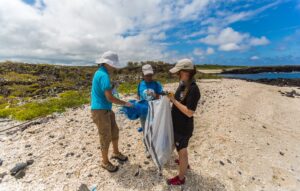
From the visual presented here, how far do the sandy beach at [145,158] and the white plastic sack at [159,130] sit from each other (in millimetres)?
966

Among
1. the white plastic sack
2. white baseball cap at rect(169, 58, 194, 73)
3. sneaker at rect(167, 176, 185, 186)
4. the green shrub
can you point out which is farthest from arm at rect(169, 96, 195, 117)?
the green shrub

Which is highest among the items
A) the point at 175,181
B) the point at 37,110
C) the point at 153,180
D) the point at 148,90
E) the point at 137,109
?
the point at 148,90

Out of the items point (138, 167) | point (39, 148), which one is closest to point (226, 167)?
point (138, 167)

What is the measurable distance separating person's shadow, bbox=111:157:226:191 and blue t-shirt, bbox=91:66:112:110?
178 centimetres

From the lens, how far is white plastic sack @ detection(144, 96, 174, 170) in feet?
15.7

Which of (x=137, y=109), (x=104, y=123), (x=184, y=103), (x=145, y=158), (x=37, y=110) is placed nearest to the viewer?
(x=184, y=103)

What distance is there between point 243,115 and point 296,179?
221 inches

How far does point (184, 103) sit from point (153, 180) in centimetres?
219

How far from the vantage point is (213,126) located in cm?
912

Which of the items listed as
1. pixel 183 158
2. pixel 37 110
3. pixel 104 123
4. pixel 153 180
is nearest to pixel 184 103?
pixel 183 158

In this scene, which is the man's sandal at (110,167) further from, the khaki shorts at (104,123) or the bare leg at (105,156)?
the khaki shorts at (104,123)

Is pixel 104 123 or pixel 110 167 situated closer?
pixel 104 123

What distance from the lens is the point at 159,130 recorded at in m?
4.80

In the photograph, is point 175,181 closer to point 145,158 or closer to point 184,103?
point 145,158
